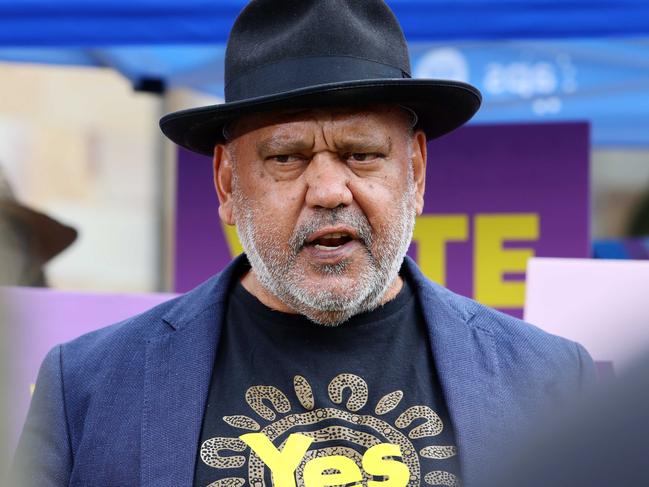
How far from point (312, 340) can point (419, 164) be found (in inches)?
20.3

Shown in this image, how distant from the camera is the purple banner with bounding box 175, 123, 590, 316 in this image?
378 centimetres

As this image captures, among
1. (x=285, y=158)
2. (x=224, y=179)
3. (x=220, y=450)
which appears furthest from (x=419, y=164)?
(x=220, y=450)

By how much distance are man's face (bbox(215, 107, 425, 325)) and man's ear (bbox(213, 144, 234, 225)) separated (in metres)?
0.13

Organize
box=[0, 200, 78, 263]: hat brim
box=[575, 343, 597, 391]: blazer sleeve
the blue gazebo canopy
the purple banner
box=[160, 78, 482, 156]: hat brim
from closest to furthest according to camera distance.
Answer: box=[160, 78, 482, 156]: hat brim, box=[575, 343, 597, 391]: blazer sleeve, the blue gazebo canopy, box=[0, 200, 78, 263]: hat brim, the purple banner

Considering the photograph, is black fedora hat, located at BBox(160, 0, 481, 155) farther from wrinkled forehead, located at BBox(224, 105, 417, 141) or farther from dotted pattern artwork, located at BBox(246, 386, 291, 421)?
dotted pattern artwork, located at BBox(246, 386, 291, 421)

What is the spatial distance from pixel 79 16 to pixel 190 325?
139 centimetres

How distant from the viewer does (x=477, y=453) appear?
7.18 feet

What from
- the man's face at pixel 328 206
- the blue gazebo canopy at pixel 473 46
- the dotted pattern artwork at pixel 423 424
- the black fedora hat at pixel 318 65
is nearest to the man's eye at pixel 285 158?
the man's face at pixel 328 206

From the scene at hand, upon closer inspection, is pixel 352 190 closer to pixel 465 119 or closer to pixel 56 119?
pixel 465 119

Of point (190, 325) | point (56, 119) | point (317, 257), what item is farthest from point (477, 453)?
point (56, 119)

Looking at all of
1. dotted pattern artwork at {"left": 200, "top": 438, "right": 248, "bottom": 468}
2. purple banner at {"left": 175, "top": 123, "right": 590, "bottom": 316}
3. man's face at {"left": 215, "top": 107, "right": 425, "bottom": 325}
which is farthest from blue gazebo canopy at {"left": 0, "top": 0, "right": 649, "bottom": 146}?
dotted pattern artwork at {"left": 200, "top": 438, "right": 248, "bottom": 468}

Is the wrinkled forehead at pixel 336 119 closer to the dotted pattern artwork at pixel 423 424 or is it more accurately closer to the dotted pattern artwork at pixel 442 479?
the dotted pattern artwork at pixel 423 424

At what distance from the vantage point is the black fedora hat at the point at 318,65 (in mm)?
2338

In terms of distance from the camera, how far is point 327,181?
2324 mm
